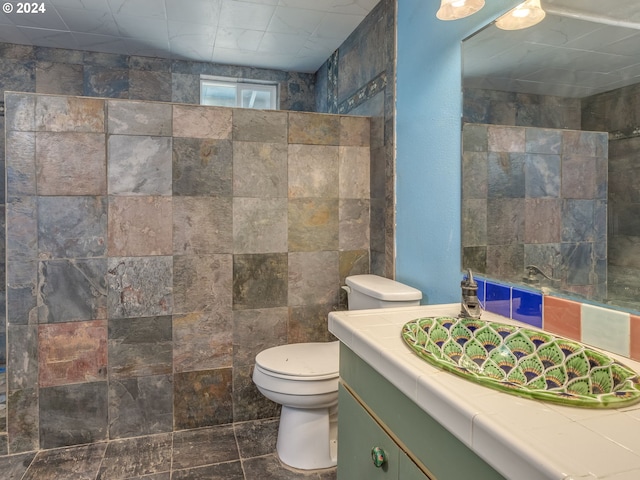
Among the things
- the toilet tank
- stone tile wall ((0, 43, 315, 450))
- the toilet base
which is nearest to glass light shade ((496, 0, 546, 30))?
the toilet tank

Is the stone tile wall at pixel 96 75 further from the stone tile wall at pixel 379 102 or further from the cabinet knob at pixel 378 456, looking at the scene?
the cabinet knob at pixel 378 456

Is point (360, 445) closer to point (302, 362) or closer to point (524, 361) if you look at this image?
point (524, 361)

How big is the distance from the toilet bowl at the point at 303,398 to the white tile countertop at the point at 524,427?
2.99ft

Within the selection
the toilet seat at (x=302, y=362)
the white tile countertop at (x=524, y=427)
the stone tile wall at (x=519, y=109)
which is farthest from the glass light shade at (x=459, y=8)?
the toilet seat at (x=302, y=362)

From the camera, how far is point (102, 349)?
6.75ft

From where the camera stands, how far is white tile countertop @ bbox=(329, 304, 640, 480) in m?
0.52

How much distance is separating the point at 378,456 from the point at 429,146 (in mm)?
1321

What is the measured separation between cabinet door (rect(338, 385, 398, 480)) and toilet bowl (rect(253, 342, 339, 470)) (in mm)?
503

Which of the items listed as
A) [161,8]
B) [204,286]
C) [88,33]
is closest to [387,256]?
[204,286]

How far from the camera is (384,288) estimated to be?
6.28 feet


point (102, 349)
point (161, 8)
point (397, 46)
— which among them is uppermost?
point (161, 8)

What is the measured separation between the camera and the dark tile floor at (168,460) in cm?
180

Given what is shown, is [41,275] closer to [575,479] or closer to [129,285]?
[129,285]

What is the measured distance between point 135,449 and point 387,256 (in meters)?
1.60
